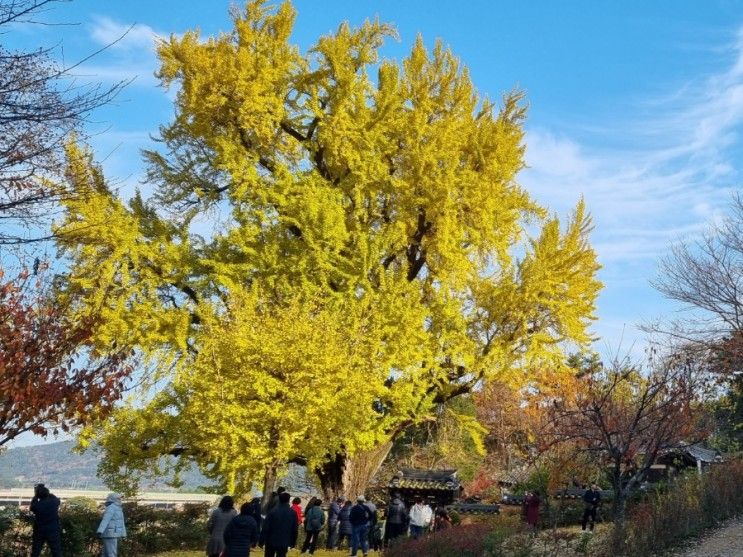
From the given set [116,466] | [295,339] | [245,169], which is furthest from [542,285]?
[116,466]

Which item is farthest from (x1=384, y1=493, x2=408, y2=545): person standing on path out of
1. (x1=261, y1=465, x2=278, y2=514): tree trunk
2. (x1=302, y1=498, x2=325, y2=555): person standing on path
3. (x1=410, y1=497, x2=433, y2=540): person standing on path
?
(x1=261, y1=465, x2=278, y2=514): tree trunk

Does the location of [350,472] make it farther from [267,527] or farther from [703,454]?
[703,454]

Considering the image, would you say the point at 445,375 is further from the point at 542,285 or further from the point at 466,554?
the point at 466,554

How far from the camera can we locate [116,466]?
23078 mm

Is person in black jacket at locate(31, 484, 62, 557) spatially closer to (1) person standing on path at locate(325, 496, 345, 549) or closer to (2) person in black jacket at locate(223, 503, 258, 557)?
(2) person in black jacket at locate(223, 503, 258, 557)

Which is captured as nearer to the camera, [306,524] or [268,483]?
[306,524]

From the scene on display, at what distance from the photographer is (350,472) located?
77.5 feet

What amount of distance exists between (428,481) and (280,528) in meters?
13.3

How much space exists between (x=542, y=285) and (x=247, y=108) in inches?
397

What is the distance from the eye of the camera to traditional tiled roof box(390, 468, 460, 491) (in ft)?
83.6

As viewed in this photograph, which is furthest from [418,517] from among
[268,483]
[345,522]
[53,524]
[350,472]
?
[53,524]

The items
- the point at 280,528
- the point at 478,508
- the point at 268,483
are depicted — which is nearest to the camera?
the point at 280,528

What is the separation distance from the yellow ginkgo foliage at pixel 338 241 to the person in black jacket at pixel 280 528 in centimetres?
695

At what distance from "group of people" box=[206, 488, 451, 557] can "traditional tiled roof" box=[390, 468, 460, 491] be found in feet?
1.74
